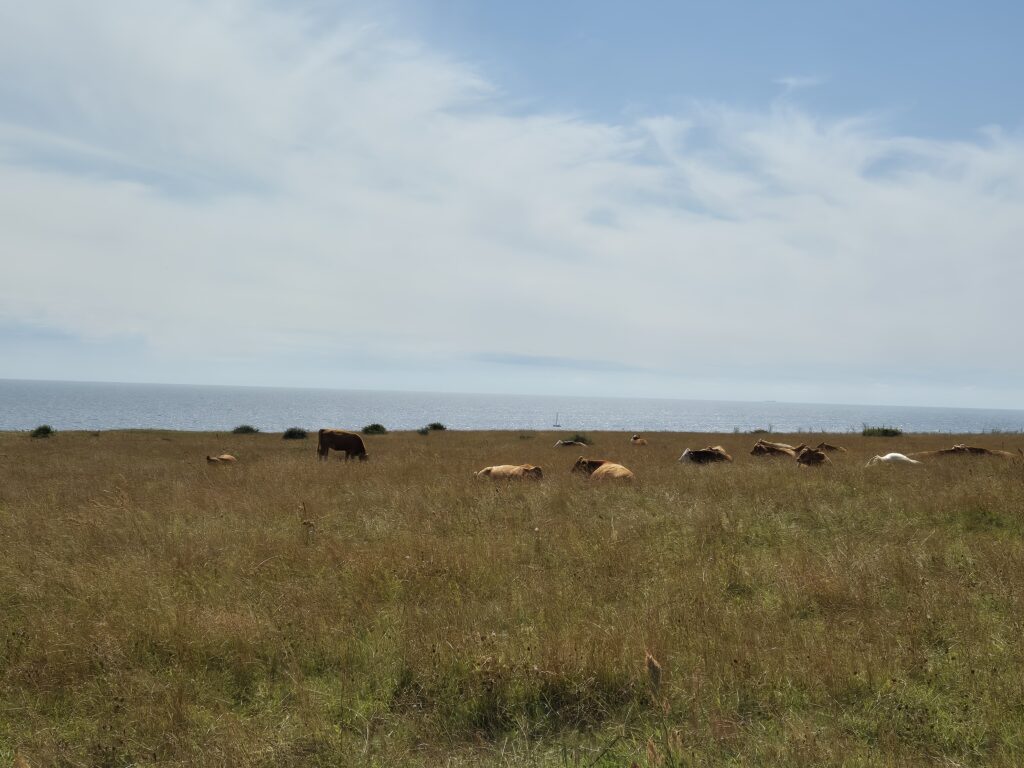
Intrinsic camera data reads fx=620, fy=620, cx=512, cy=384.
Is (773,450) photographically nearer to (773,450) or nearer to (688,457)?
(773,450)

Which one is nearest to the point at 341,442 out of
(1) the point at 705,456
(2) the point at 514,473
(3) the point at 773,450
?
(2) the point at 514,473

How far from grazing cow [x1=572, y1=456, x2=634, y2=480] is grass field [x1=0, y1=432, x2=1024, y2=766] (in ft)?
12.6

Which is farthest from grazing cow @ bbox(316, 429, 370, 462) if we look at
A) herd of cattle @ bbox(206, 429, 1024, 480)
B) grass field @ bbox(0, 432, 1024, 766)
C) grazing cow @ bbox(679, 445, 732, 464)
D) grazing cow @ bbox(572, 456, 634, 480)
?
grass field @ bbox(0, 432, 1024, 766)

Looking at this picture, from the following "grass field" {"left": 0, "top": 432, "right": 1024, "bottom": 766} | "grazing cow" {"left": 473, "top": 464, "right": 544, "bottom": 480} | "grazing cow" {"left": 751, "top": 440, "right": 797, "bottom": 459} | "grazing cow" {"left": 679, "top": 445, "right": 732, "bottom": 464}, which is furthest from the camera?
"grazing cow" {"left": 751, "top": 440, "right": 797, "bottom": 459}

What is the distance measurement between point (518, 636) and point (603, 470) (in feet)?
31.8

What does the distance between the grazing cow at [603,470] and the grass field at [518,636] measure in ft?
12.6

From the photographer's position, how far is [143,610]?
5629 millimetres

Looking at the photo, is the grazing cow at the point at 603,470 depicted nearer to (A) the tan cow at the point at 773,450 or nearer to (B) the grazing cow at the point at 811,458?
(B) the grazing cow at the point at 811,458

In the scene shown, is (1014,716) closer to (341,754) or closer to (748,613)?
(748,613)

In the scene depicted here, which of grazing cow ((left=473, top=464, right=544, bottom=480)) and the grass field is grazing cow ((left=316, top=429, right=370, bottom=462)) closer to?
grazing cow ((left=473, top=464, right=544, bottom=480))

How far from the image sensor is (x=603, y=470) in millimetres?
14625

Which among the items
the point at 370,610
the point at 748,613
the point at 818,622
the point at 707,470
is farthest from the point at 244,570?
the point at 707,470

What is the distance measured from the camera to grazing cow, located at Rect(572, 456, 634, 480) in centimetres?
1391

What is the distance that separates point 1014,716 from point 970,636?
1.25m
